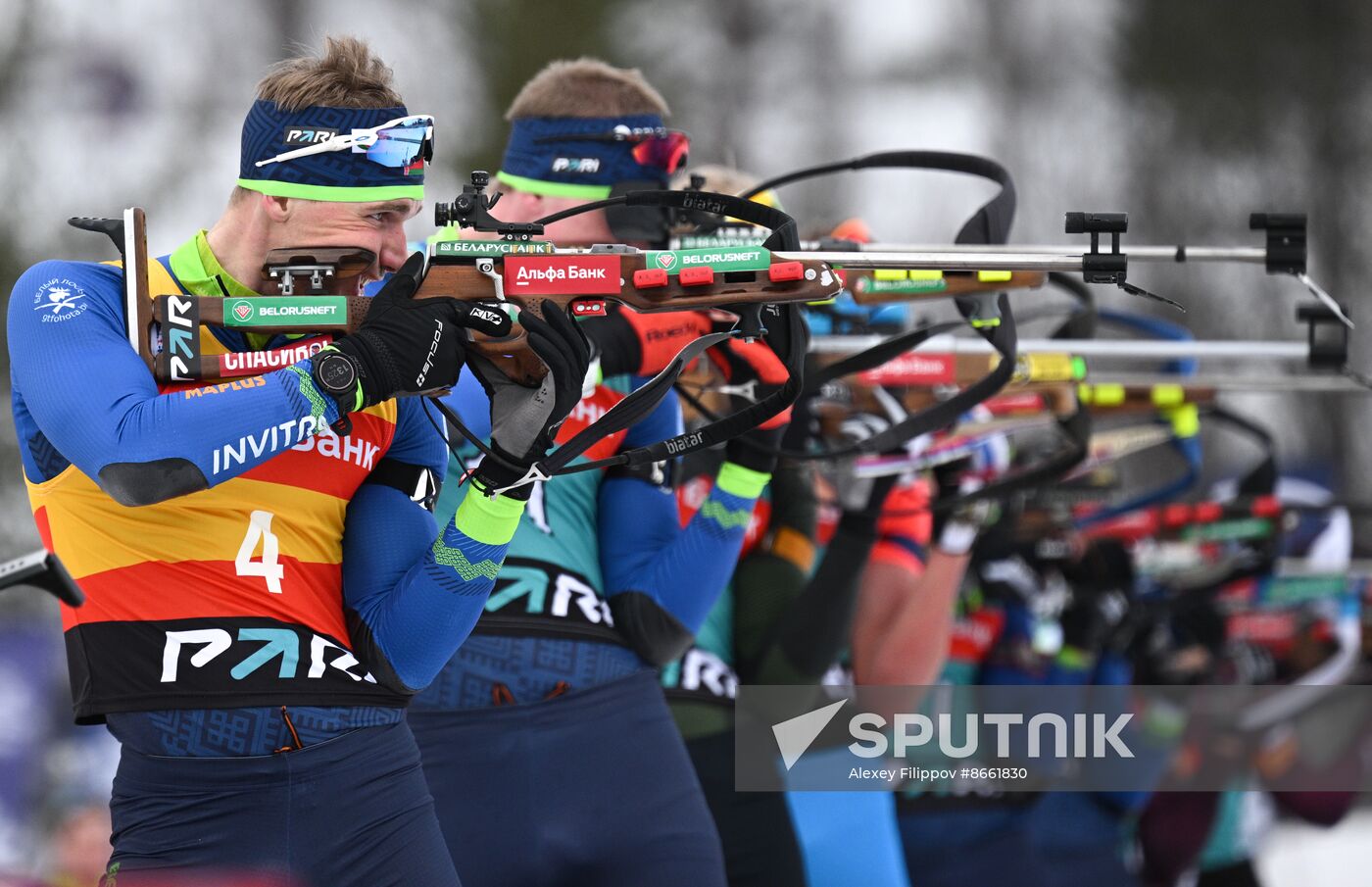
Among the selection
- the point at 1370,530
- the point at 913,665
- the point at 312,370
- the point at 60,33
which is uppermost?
the point at 60,33

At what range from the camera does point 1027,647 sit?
23.7 feet

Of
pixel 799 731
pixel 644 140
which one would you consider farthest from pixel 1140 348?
pixel 644 140

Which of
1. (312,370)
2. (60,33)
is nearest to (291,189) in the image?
(312,370)

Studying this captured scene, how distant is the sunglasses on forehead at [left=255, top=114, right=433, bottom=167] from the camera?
2.69 meters

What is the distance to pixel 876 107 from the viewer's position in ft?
40.8

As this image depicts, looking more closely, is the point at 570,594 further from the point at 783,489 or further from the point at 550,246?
the point at 783,489

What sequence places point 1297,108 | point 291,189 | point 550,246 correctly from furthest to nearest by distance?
point 1297,108 < point 550,246 < point 291,189

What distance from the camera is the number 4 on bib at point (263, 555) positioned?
2615 mm

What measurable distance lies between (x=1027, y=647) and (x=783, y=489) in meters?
2.88

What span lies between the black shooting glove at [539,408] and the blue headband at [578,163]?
105 centimetres

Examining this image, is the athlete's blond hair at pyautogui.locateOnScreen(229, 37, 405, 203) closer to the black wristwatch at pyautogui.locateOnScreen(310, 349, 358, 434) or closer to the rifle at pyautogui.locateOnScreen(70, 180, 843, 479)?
the rifle at pyautogui.locateOnScreen(70, 180, 843, 479)

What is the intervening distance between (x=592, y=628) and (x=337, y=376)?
1078 millimetres

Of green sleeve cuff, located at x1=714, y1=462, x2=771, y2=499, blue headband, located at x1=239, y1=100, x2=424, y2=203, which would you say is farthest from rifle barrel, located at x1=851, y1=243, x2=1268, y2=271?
blue headband, located at x1=239, y1=100, x2=424, y2=203

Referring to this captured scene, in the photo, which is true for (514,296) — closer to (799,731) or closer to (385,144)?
(385,144)
